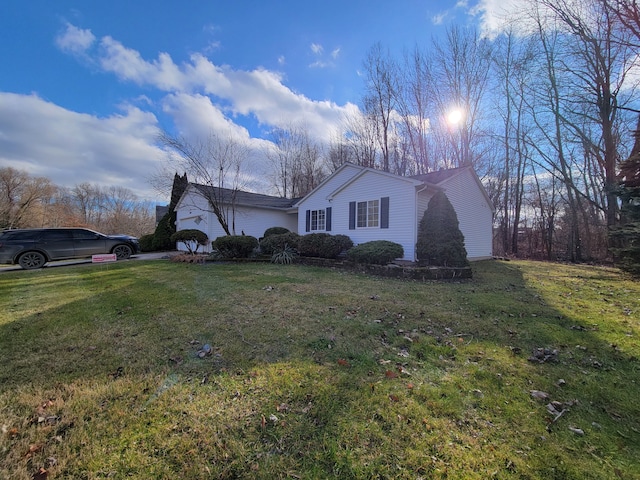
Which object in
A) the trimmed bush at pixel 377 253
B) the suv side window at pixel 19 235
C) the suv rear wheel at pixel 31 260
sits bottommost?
the suv rear wheel at pixel 31 260

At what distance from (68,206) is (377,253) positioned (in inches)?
1580

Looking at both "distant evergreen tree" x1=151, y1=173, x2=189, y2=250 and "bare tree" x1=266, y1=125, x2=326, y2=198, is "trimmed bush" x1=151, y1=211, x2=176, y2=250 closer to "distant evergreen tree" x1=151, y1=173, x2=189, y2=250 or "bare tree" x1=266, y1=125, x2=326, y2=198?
"distant evergreen tree" x1=151, y1=173, x2=189, y2=250

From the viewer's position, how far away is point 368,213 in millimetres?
12133

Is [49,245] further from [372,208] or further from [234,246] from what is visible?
[372,208]

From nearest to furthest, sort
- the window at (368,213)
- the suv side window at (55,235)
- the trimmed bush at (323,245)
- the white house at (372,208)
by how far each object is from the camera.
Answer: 1. the suv side window at (55,235)
2. the white house at (372,208)
3. the trimmed bush at (323,245)
4. the window at (368,213)

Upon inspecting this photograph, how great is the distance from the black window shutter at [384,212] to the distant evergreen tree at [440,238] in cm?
148

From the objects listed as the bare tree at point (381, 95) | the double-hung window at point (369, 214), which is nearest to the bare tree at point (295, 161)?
the bare tree at point (381, 95)

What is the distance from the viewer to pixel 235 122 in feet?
46.1

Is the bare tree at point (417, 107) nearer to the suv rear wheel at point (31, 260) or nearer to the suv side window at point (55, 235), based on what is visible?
the suv side window at point (55, 235)

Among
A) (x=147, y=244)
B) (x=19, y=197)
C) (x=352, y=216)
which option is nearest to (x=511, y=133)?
(x=352, y=216)

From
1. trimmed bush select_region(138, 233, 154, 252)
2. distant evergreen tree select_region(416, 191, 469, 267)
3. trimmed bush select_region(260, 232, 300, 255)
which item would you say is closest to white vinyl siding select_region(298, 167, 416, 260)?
distant evergreen tree select_region(416, 191, 469, 267)

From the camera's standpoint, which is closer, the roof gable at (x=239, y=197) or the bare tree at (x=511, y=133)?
the roof gable at (x=239, y=197)

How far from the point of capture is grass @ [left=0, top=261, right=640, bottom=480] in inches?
67.2

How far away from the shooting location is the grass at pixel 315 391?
5.60 ft
